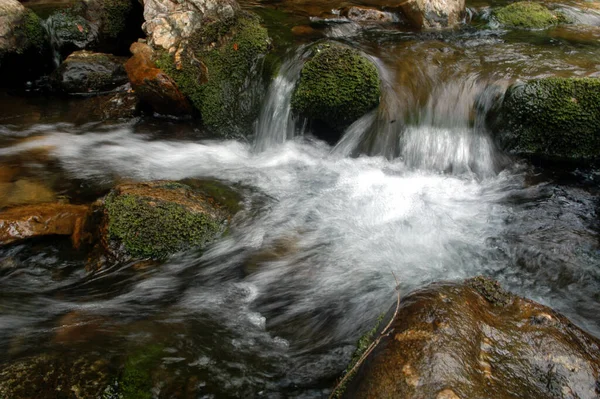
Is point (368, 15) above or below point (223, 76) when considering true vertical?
above

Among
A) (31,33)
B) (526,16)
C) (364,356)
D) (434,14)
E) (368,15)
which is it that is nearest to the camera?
(364,356)

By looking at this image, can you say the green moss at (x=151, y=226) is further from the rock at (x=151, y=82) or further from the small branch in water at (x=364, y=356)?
the rock at (x=151, y=82)

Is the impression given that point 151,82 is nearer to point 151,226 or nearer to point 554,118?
point 151,226

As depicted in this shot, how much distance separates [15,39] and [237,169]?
5.65m

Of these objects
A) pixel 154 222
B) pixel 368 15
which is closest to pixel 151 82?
pixel 154 222

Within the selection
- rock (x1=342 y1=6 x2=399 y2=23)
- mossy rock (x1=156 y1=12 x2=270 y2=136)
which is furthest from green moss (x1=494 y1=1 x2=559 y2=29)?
mossy rock (x1=156 y1=12 x2=270 y2=136)

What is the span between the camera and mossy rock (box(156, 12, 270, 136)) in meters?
6.59

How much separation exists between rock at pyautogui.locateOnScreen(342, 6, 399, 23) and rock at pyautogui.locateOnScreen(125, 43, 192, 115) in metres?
3.68

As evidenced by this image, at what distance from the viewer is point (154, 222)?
4262 millimetres

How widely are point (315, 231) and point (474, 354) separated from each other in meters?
2.68

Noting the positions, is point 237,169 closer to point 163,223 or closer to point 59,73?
point 163,223

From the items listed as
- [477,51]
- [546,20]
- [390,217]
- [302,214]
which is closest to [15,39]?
[302,214]

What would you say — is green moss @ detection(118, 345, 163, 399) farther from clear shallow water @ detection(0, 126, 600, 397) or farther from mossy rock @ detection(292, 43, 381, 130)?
mossy rock @ detection(292, 43, 381, 130)

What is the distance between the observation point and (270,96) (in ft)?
21.5
